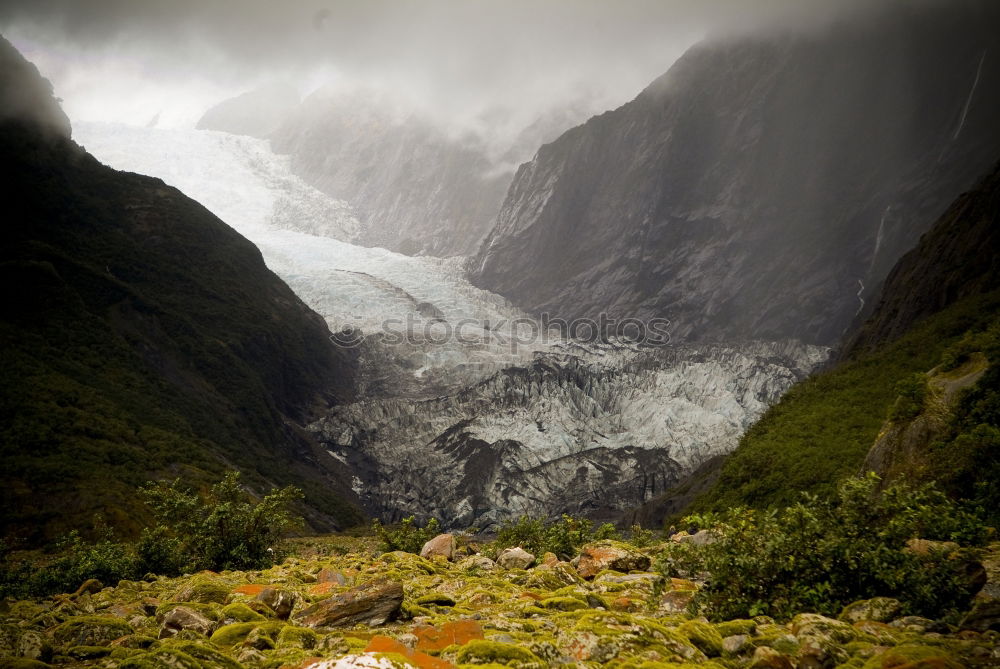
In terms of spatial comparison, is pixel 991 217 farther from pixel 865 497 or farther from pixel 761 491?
pixel 865 497

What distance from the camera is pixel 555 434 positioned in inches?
6944

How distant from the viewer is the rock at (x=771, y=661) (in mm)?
8157

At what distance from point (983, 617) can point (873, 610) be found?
6.29 ft

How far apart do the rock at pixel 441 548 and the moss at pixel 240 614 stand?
12260 millimetres

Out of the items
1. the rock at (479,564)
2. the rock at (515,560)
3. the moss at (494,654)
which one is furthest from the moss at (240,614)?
the rock at (515,560)

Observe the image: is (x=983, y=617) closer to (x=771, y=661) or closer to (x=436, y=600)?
(x=771, y=661)

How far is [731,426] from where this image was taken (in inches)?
→ 6535

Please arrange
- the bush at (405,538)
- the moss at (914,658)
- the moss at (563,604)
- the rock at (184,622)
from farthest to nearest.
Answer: the bush at (405,538), the moss at (563,604), the rock at (184,622), the moss at (914,658)

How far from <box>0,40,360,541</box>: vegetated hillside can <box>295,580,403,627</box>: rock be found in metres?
58.8

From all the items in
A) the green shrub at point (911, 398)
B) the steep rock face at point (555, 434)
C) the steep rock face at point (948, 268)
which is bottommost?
the steep rock face at point (555, 434)

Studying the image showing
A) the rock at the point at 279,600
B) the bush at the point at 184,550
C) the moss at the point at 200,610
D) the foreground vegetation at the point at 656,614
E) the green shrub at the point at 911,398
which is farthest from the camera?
the bush at the point at 184,550

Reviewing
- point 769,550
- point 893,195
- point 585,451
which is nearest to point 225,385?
point 585,451

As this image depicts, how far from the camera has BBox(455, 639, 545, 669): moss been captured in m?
8.67

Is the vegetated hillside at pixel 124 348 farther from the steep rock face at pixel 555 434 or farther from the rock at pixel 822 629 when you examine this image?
the rock at pixel 822 629
